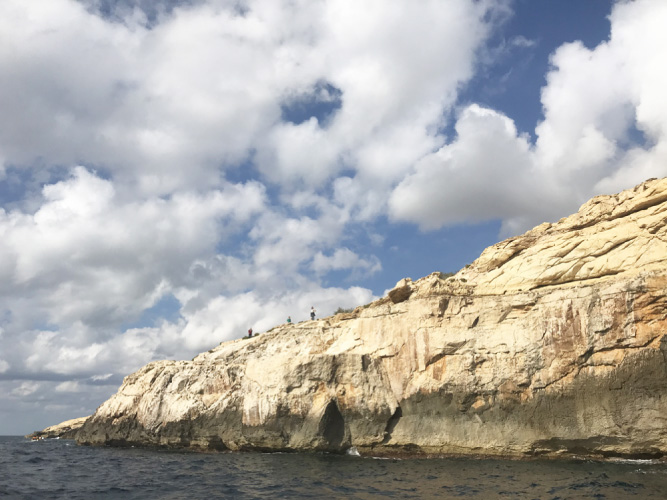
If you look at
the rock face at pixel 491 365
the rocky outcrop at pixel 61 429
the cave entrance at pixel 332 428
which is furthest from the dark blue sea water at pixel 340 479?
the rocky outcrop at pixel 61 429

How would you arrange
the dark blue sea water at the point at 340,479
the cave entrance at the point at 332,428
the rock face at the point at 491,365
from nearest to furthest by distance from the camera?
the dark blue sea water at the point at 340,479 → the rock face at the point at 491,365 → the cave entrance at the point at 332,428

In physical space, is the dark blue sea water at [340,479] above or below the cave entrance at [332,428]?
below

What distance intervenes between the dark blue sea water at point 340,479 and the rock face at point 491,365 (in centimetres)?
152

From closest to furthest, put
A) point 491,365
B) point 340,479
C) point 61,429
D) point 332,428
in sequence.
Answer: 1. point 340,479
2. point 491,365
3. point 332,428
4. point 61,429

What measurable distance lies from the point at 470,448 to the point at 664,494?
1033 centimetres

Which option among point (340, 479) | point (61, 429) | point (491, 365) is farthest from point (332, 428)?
point (61, 429)

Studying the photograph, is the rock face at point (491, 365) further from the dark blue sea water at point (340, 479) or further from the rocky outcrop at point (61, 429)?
the rocky outcrop at point (61, 429)

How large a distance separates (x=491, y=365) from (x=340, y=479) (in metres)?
9.62

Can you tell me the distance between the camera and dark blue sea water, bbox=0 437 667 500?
1523 centimetres

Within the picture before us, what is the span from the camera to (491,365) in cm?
2359

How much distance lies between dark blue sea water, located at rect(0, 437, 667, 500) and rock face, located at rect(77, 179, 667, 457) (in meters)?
1.52

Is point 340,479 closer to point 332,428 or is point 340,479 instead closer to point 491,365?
point 332,428

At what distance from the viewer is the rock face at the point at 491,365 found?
66.9 ft

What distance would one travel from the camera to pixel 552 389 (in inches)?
854
